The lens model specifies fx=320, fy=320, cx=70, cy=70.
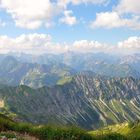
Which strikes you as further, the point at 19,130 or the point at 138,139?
the point at 138,139

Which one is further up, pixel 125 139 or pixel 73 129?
pixel 73 129

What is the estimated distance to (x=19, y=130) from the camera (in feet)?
92.5

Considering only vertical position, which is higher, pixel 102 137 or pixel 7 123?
pixel 7 123

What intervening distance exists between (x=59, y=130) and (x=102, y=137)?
481 cm

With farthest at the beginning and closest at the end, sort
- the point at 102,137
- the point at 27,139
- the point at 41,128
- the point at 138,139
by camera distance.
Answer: the point at 138,139 → the point at 102,137 → the point at 41,128 → the point at 27,139

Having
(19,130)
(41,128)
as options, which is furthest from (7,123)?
(41,128)

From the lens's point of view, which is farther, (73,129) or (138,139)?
(138,139)

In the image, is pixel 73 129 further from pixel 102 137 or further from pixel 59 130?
pixel 102 137

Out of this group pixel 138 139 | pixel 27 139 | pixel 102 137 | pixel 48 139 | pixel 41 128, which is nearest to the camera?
pixel 27 139

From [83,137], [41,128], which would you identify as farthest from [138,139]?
[41,128]

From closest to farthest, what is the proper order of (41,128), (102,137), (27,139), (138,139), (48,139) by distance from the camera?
(27,139), (48,139), (41,128), (102,137), (138,139)

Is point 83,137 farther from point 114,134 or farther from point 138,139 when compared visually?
point 138,139

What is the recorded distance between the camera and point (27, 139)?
21.5 metres

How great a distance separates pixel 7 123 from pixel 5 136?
25.0ft
